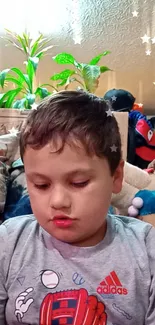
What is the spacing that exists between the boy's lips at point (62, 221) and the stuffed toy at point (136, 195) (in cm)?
55

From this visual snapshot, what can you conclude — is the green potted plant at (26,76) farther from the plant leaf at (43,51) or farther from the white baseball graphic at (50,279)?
the white baseball graphic at (50,279)

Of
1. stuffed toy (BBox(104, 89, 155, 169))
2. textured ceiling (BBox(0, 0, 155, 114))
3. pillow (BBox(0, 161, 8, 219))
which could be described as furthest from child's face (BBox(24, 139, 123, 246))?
textured ceiling (BBox(0, 0, 155, 114))

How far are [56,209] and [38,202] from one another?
0.04 m

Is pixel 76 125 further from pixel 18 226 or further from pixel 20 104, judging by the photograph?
pixel 20 104

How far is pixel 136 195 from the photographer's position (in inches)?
48.4

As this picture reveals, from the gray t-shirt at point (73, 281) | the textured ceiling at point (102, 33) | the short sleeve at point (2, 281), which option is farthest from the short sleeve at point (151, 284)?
A: the textured ceiling at point (102, 33)

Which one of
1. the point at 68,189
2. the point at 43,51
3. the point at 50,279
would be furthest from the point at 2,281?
the point at 43,51

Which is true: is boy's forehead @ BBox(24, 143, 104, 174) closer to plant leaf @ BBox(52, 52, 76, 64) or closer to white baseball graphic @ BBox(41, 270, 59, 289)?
white baseball graphic @ BBox(41, 270, 59, 289)

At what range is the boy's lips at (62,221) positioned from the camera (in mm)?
661

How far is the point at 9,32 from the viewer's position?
1889 mm

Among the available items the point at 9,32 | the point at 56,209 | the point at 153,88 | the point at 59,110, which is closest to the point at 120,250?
the point at 56,209

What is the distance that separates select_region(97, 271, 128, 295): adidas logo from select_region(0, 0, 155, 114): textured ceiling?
1421 mm

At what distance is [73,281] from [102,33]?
1544mm

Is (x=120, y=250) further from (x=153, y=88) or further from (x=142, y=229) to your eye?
(x=153, y=88)
